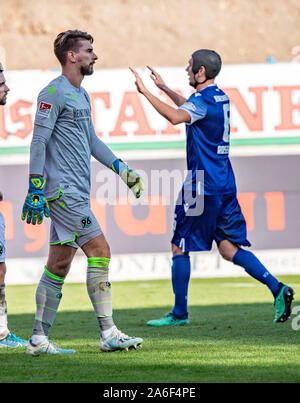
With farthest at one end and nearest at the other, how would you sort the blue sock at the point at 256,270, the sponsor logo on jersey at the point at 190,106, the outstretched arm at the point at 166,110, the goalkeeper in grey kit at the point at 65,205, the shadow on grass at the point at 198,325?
the sponsor logo on jersey at the point at 190,106, the blue sock at the point at 256,270, the shadow on grass at the point at 198,325, the outstretched arm at the point at 166,110, the goalkeeper in grey kit at the point at 65,205

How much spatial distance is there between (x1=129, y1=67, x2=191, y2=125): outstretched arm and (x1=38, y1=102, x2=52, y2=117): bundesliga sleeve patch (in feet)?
2.91

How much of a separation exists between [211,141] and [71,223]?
2128 mm

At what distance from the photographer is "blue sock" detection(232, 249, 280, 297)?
8.09 meters

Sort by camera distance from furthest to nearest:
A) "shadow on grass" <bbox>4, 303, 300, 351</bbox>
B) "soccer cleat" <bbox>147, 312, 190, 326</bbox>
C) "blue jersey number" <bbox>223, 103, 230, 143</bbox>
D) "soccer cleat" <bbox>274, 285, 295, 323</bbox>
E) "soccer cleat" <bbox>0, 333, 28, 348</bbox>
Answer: "soccer cleat" <bbox>147, 312, 190, 326</bbox> → "blue jersey number" <bbox>223, 103, 230, 143</bbox> → "soccer cleat" <bbox>274, 285, 295, 323</bbox> → "shadow on grass" <bbox>4, 303, 300, 351</bbox> → "soccer cleat" <bbox>0, 333, 28, 348</bbox>

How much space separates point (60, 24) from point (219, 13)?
804 cm

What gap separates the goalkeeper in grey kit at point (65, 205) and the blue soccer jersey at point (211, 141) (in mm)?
1734

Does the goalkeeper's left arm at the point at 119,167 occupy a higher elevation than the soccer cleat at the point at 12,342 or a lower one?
higher

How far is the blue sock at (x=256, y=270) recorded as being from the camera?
8086 millimetres

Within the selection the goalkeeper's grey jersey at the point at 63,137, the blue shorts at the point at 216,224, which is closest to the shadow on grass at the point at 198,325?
the blue shorts at the point at 216,224

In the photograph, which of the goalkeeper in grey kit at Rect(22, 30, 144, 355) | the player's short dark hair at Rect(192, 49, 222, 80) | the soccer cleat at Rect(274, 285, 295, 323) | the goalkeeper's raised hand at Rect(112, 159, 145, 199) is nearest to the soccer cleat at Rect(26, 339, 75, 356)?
the goalkeeper in grey kit at Rect(22, 30, 144, 355)

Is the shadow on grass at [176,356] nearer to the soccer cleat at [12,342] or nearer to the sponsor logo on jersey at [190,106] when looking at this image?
the soccer cleat at [12,342]

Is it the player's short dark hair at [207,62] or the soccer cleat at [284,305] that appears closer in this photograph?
the soccer cleat at [284,305]

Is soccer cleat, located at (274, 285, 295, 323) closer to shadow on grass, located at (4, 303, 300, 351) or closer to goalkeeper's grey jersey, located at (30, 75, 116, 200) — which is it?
shadow on grass, located at (4, 303, 300, 351)

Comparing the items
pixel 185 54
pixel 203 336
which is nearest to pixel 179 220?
pixel 203 336
